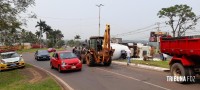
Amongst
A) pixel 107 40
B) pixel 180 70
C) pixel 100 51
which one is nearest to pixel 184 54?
pixel 180 70

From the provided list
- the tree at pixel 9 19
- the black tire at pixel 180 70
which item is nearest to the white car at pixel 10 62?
the tree at pixel 9 19

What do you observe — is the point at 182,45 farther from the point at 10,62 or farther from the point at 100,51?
the point at 10,62

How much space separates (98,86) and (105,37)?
12.7m

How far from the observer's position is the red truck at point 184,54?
45.9 ft

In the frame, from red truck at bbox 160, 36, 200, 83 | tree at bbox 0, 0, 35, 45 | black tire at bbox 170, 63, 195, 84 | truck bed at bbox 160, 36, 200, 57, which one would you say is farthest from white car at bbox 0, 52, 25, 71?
black tire at bbox 170, 63, 195, 84

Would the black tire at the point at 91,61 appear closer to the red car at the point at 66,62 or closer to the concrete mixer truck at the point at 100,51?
the concrete mixer truck at the point at 100,51

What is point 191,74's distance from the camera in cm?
1473

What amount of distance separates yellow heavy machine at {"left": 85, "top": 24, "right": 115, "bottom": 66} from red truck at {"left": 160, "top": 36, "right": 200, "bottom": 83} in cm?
1121

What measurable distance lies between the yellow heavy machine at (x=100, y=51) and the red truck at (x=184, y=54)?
11211 mm

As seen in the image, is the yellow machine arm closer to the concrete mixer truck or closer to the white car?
the concrete mixer truck

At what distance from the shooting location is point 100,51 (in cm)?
2830

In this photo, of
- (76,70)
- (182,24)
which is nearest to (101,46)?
(76,70)

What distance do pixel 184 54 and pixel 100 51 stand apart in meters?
13.9

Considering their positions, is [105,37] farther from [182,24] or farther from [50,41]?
[50,41]
